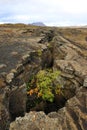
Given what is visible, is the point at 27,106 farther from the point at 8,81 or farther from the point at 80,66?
the point at 80,66

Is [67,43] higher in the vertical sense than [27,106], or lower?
higher

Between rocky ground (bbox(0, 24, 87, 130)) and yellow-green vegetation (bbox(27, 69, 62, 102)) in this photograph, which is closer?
rocky ground (bbox(0, 24, 87, 130))

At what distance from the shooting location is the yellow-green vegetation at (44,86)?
25500 mm

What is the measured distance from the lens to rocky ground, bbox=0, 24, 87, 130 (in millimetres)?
17812

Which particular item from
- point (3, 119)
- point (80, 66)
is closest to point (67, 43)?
point (80, 66)

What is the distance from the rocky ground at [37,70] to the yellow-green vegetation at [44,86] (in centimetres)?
67

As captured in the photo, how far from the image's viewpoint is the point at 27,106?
83.3 feet

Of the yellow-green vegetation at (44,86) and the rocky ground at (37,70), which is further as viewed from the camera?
the yellow-green vegetation at (44,86)

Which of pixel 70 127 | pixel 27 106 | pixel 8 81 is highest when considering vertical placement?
pixel 8 81

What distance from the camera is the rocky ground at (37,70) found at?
1781 centimetres

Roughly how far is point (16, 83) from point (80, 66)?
704 centimetres

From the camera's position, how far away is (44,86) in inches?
1016

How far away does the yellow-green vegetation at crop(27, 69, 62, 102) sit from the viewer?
25500 millimetres

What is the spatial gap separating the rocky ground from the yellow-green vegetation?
671 millimetres
